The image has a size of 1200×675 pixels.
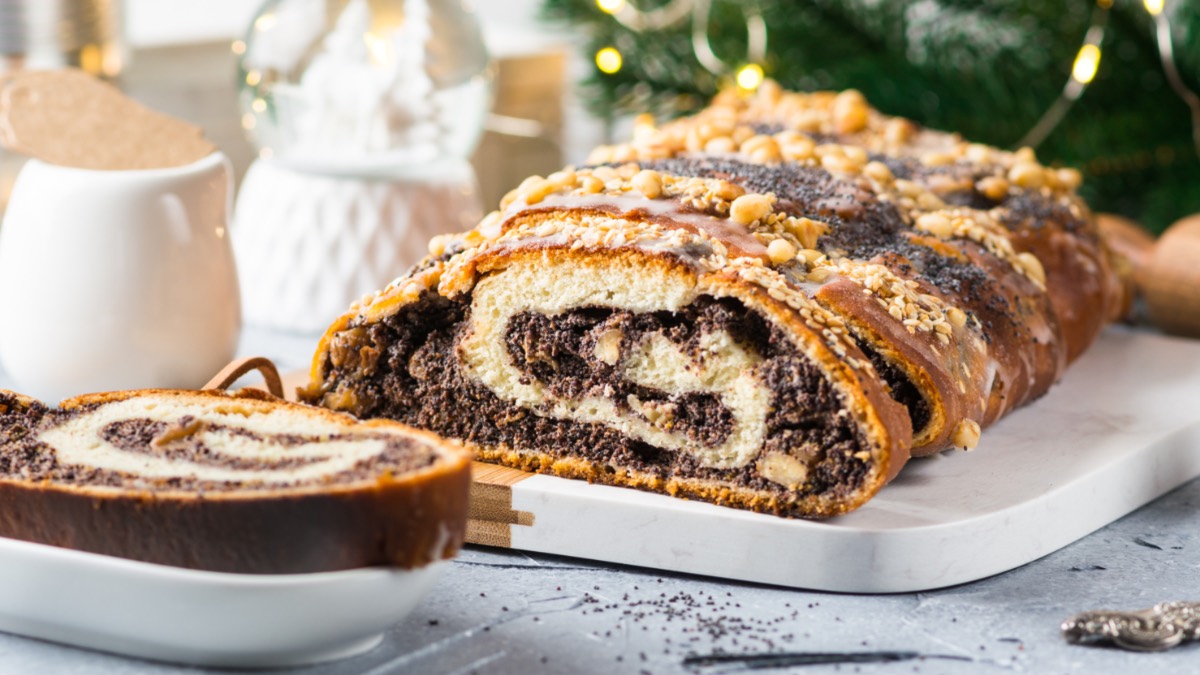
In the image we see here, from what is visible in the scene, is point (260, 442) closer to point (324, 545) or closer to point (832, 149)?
point (324, 545)

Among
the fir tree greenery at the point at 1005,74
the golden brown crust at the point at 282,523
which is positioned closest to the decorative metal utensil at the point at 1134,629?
the golden brown crust at the point at 282,523

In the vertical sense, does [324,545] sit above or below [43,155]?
below

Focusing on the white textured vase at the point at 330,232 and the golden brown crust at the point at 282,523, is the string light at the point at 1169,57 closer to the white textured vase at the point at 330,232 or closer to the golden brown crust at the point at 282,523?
the white textured vase at the point at 330,232

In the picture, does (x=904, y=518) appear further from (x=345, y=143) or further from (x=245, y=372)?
(x=345, y=143)

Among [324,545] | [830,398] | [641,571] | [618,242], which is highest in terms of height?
[618,242]

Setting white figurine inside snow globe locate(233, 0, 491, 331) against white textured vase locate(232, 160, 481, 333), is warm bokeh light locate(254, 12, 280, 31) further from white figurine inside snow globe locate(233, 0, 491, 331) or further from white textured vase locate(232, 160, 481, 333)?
white textured vase locate(232, 160, 481, 333)

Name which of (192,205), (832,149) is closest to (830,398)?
(832,149)
